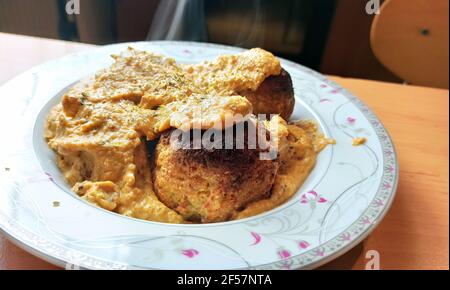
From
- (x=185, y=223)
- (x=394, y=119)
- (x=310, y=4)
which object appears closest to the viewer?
(x=185, y=223)

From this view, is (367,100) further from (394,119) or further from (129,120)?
(129,120)

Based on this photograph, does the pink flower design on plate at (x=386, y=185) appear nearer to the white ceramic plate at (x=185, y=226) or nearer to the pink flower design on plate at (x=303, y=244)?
the white ceramic plate at (x=185, y=226)

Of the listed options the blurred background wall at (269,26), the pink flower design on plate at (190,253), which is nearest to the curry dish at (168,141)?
the pink flower design on plate at (190,253)

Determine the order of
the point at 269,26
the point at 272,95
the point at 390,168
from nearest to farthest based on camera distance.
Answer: the point at 390,168, the point at 272,95, the point at 269,26

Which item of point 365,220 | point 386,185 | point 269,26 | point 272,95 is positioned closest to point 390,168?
point 386,185

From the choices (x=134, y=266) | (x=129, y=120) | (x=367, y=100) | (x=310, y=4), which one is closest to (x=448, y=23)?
(x=367, y=100)

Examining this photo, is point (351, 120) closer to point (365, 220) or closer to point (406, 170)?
point (406, 170)
